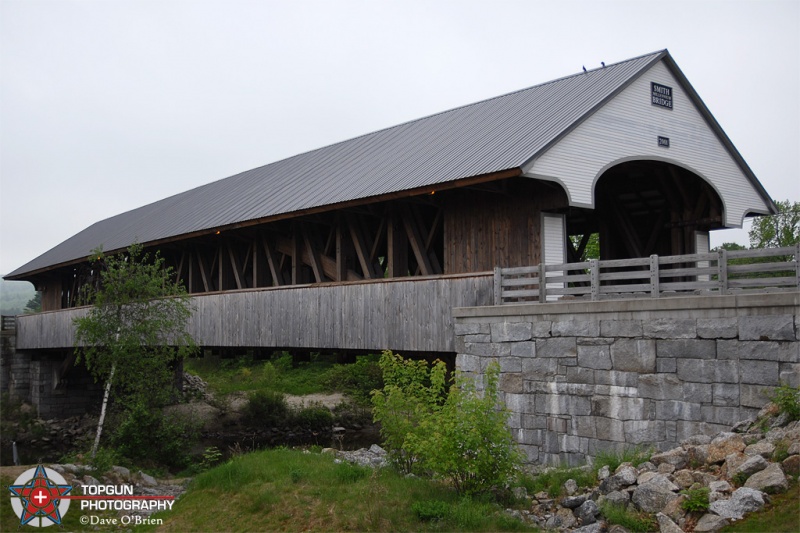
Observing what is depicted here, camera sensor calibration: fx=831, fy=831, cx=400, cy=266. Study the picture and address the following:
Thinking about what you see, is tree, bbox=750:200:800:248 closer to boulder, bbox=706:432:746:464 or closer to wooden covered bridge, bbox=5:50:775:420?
wooden covered bridge, bbox=5:50:775:420

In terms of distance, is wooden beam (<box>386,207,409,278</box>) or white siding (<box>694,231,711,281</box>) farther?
white siding (<box>694,231,711,281</box>)

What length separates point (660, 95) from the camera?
675 inches

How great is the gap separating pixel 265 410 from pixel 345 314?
13.2m

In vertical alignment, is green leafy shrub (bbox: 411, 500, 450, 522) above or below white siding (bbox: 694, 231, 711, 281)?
below

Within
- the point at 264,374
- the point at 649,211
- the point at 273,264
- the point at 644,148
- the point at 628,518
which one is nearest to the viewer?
the point at 628,518

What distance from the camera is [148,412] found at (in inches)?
742

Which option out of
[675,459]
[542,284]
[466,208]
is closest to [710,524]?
[675,459]

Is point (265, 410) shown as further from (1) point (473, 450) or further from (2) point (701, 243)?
(1) point (473, 450)

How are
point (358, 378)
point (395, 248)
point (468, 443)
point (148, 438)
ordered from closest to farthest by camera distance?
point (468, 443) < point (395, 248) < point (148, 438) < point (358, 378)

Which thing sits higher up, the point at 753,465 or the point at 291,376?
the point at 753,465

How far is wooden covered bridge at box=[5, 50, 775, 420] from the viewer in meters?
15.4

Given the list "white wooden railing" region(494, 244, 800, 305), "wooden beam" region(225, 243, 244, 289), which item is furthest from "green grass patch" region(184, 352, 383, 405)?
"white wooden railing" region(494, 244, 800, 305)

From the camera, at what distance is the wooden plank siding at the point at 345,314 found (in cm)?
1545

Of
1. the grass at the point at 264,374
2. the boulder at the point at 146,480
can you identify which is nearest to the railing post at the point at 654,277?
the boulder at the point at 146,480
